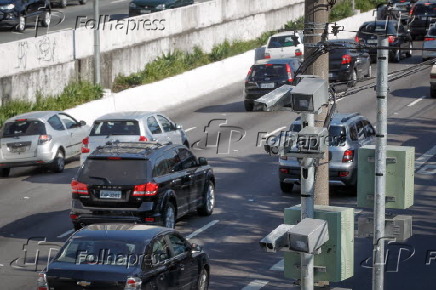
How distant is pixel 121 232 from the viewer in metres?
14.8

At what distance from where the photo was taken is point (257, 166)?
27781mm

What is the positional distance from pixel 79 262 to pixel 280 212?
30.4 feet

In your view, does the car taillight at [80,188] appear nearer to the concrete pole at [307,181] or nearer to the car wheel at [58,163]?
the car wheel at [58,163]

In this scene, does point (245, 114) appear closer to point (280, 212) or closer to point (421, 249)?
point (280, 212)

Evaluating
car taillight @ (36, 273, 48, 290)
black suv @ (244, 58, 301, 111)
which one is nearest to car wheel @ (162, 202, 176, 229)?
car taillight @ (36, 273, 48, 290)

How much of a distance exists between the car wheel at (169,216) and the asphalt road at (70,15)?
23.3 m

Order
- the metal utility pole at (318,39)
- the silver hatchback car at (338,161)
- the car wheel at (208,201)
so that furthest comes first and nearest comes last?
the silver hatchback car at (338,161) → the car wheel at (208,201) → the metal utility pole at (318,39)

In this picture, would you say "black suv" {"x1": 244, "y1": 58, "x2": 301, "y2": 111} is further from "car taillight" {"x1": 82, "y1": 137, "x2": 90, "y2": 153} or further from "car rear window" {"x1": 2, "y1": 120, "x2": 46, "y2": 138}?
"car taillight" {"x1": 82, "y1": 137, "x2": 90, "y2": 153}

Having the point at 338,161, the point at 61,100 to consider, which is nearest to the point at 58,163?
the point at 61,100

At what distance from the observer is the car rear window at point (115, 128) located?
26297 millimetres

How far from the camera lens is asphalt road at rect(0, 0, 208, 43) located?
147 feet

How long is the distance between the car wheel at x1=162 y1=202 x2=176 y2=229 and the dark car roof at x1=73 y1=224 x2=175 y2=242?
4.97 meters

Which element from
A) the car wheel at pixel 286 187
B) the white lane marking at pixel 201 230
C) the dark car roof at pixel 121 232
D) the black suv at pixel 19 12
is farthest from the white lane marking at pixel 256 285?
the black suv at pixel 19 12

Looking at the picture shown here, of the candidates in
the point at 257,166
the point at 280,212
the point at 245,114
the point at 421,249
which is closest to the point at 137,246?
the point at 421,249
